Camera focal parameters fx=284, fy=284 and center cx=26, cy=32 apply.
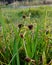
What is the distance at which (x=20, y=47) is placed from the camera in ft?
4.96

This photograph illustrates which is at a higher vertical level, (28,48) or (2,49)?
(28,48)

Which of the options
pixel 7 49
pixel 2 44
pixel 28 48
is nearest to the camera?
pixel 28 48

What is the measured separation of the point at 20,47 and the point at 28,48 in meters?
0.10

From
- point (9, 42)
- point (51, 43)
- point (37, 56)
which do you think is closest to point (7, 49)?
point (9, 42)

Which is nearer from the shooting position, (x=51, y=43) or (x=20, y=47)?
(x=20, y=47)

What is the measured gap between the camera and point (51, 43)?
67.3 inches

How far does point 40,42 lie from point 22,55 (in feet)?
0.42

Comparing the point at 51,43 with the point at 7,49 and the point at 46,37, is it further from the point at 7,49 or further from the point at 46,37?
the point at 7,49

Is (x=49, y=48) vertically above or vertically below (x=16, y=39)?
below

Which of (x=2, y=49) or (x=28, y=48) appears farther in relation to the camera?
(x=2, y=49)

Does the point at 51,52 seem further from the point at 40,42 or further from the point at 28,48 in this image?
the point at 28,48

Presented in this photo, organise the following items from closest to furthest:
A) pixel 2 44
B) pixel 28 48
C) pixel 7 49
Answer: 1. pixel 28 48
2. pixel 7 49
3. pixel 2 44

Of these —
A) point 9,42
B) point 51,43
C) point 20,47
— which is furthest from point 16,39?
point 51,43

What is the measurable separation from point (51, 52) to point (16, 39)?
0.24 m
